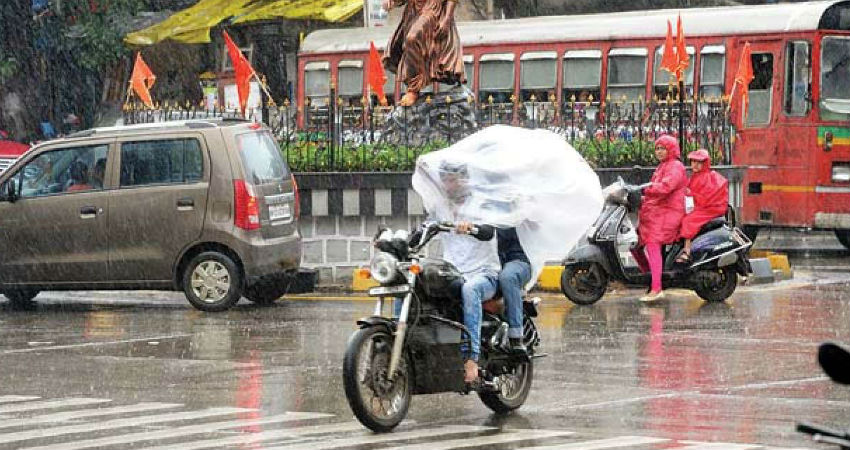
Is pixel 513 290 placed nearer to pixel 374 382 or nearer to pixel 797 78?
pixel 374 382

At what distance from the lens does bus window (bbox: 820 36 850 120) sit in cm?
2391

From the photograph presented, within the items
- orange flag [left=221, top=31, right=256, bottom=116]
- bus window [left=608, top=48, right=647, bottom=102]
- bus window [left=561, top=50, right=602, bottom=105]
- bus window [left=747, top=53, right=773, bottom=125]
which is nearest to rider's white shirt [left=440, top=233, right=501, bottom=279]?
orange flag [left=221, top=31, right=256, bottom=116]

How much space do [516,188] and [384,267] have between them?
43.8 inches

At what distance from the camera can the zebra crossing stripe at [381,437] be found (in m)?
9.12

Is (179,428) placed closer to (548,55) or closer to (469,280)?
(469,280)

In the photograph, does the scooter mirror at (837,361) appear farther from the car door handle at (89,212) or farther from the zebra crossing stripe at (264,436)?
the car door handle at (89,212)

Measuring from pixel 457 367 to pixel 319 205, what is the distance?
382 inches

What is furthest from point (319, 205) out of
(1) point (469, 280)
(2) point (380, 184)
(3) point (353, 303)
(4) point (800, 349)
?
(1) point (469, 280)

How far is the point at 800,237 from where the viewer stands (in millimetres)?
27766

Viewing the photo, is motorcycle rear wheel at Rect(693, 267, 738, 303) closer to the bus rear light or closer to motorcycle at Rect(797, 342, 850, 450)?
the bus rear light

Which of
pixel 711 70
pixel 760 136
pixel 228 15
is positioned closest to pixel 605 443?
pixel 760 136

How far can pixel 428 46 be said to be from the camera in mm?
19906

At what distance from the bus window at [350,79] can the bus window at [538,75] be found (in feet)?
9.62

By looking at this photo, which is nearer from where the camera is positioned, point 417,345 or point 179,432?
point 179,432
